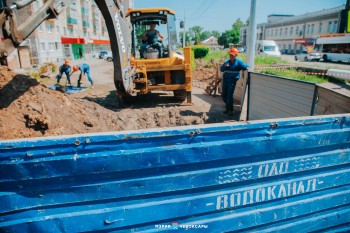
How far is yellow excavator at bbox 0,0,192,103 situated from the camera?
5.71 m

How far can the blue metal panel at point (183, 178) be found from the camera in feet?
4.99

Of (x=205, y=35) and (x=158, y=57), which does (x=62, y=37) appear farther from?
(x=205, y=35)

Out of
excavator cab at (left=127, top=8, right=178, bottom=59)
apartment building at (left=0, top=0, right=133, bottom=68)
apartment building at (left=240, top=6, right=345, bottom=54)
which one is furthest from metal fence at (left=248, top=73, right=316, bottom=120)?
apartment building at (left=240, top=6, right=345, bottom=54)

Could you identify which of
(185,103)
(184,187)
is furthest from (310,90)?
(185,103)

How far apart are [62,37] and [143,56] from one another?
35.0 meters

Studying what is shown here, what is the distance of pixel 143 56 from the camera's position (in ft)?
27.0

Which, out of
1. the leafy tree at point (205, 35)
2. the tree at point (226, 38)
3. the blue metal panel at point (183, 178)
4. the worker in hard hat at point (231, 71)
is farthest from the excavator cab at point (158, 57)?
the leafy tree at point (205, 35)

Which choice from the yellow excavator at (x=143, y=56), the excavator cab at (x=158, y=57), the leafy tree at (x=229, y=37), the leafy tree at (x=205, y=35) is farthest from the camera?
the leafy tree at (x=205, y=35)

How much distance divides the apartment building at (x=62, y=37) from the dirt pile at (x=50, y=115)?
1431 centimetres

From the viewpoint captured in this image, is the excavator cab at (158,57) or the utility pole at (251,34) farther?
the excavator cab at (158,57)

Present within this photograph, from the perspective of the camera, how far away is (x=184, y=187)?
1.77 metres

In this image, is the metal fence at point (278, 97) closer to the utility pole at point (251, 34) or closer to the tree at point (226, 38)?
the utility pole at point (251, 34)

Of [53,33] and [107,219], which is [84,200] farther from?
[53,33]

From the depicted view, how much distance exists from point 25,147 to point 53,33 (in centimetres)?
3926
